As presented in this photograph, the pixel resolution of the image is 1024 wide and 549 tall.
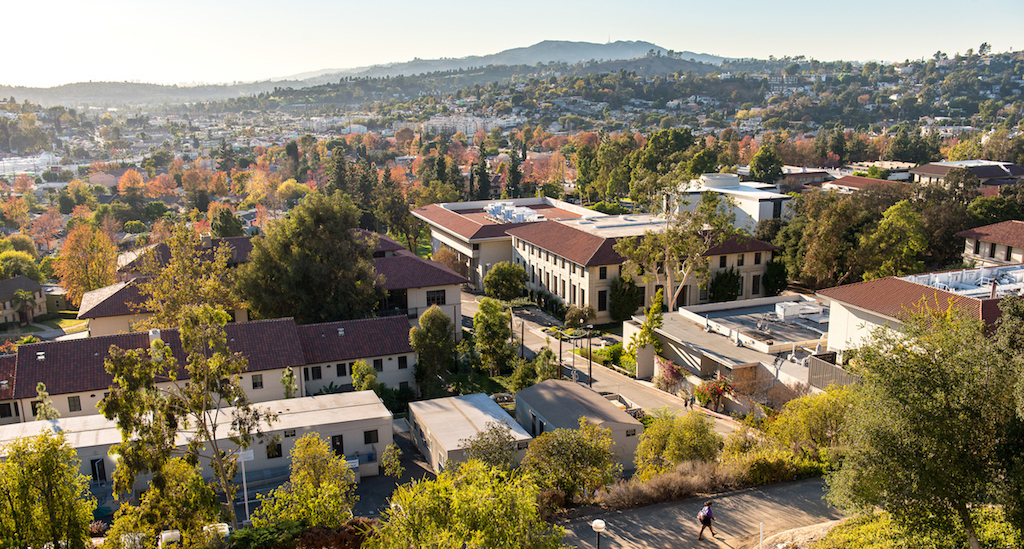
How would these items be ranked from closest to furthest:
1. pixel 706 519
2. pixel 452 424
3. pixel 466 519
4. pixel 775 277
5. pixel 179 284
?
1. pixel 466 519
2. pixel 706 519
3. pixel 452 424
4. pixel 179 284
5. pixel 775 277

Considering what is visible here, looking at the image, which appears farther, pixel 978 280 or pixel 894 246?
pixel 894 246

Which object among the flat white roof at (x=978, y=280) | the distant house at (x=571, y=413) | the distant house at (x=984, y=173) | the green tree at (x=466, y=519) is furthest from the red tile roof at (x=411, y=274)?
the distant house at (x=984, y=173)

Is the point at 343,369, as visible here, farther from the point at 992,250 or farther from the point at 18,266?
the point at 992,250

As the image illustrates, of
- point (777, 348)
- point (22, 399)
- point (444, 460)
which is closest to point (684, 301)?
point (777, 348)

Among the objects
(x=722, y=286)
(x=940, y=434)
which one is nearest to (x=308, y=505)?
(x=940, y=434)

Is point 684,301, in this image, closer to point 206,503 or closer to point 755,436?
point 755,436

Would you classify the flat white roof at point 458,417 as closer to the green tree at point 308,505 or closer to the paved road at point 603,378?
the paved road at point 603,378

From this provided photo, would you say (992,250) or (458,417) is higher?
(992,250)
